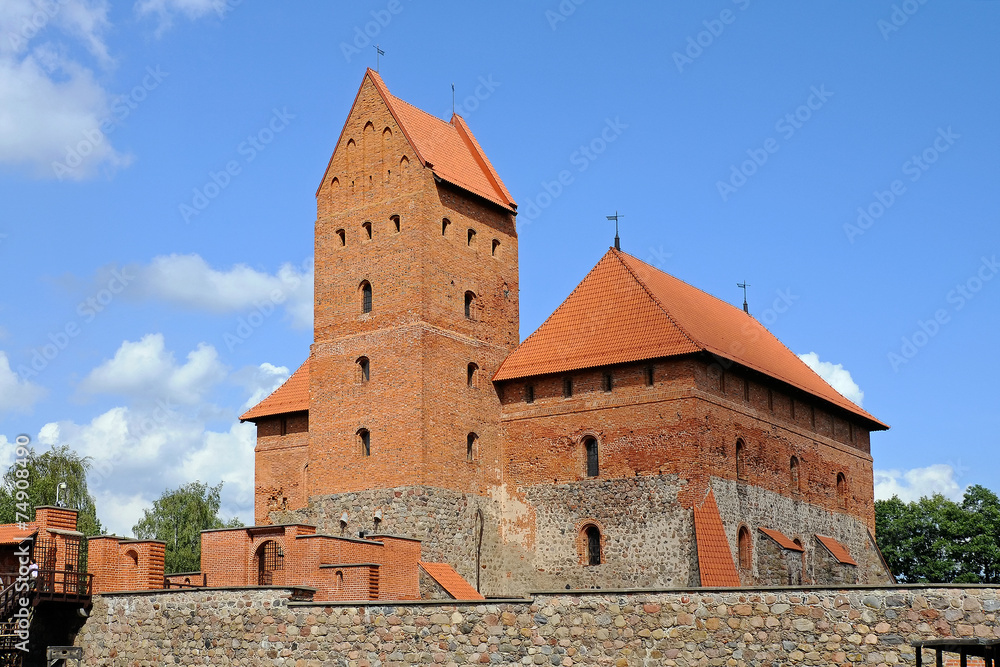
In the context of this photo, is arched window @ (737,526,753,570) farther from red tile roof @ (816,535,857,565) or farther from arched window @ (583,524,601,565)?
red tile roof @ (816,535,857,565)

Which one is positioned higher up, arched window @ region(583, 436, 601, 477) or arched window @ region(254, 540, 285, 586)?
arched window @ region(583, 436, 601, 477)

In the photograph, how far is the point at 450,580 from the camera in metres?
28.2

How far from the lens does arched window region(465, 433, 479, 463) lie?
3098cm

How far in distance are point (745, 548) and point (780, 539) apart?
1.23 meters

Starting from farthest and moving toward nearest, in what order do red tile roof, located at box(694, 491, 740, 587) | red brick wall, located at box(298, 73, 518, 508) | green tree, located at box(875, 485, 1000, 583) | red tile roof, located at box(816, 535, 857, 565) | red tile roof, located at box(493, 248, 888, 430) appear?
green tree, located at box(875, 485, 1000, 583) → red tile roof, located at box(816, 535, 857, 565) → red brick wall, located at box(298, 73, 518, 508) → red tile roof, located at box(493, 248, 888, 430) → red tile roof, located at box(694, 491, 740, 587)

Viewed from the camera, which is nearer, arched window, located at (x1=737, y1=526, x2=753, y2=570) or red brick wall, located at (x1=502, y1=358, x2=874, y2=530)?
red brick wall, located at (x1=502, y1=358, x2=874, y2=530)

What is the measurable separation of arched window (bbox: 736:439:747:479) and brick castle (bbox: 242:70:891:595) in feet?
0.17

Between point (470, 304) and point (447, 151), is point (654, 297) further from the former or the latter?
point (447, 151)

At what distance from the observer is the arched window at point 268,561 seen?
2719 cm

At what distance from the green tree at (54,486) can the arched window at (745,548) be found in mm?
23826

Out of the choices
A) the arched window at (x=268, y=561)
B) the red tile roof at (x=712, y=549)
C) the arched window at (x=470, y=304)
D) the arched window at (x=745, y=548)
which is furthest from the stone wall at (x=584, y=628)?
the arched window at (x=745, y=548)

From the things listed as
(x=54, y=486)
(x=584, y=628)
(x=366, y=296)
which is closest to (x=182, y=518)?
(x=54, y=486)

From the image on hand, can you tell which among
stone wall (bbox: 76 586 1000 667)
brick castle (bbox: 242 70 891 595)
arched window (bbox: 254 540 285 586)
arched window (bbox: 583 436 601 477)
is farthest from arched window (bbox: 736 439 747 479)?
stone wall (bbox: 76 586 1000 667)

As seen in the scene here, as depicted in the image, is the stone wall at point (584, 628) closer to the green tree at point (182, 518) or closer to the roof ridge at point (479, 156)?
the roof ridge at point (479, 156)
